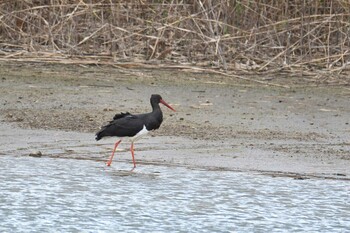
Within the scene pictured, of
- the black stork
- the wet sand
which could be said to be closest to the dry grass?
the wet sand

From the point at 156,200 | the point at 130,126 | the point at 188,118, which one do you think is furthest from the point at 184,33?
the point at 156,200

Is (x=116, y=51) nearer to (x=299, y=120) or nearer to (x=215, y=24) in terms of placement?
(x=215, y=24)

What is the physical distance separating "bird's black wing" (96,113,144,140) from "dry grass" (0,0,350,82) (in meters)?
A: 4.45

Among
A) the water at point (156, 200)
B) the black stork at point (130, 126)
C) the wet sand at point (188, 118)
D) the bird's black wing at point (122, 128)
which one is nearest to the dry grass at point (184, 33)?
the wet sand at point (188, 118)

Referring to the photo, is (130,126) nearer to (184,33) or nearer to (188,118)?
(188,118)

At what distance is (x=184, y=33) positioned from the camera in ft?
44.7

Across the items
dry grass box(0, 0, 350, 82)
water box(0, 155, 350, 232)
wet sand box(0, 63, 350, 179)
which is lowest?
water box(0, 155, 350, 232)

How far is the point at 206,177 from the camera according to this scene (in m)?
7.77

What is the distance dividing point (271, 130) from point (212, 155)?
1.22 metres

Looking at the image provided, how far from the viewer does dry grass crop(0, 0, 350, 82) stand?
43.1 feet

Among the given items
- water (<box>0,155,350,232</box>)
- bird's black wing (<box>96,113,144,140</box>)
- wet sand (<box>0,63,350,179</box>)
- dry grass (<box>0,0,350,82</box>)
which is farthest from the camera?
dry grass (<box>0,0,350,82</box>)

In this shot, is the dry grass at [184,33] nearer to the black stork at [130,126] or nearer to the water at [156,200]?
the black stork at [130,126]

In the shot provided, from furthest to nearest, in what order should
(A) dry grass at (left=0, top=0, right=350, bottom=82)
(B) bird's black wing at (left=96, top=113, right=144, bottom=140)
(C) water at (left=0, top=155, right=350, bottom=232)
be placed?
(A) dry grass at (left=0, top=0, right=350, bottom=82) < (B) bird's black wing at (left=96, top=113, right=144, bottom=140) < (C) water at (left=0, top=155, right=350, bottom=232)

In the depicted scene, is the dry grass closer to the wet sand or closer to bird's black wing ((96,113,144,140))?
the wet sand
